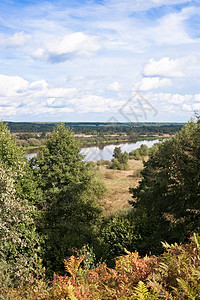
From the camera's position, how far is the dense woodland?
3842mm

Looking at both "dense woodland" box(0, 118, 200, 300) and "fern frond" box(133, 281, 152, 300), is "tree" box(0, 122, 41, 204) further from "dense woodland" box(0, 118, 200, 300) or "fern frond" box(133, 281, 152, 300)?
"fern frond" box(133, 281, 152, 300)

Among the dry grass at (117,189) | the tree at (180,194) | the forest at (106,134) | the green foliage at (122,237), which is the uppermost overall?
the forest at (106,134)

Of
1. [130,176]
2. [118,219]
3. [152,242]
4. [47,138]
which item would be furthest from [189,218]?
[130,176]

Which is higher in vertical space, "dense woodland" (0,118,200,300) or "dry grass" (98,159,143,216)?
"dense woodland" (0,118,200,300)

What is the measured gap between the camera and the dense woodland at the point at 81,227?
3.84 metres

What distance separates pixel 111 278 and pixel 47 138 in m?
15.6

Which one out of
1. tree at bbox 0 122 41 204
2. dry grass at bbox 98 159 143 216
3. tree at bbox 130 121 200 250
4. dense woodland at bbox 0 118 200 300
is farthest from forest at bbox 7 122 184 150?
dry grass at bbox 98 159 143 216

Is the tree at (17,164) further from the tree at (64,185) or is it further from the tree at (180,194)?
the tree at (180,194)

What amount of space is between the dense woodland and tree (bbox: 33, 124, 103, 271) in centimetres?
7

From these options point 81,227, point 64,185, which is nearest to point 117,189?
point 64,185

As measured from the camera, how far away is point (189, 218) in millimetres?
9594

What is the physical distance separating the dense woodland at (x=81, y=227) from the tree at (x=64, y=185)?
2.8 inches

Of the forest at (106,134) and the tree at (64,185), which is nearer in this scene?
the tree at (64,185)

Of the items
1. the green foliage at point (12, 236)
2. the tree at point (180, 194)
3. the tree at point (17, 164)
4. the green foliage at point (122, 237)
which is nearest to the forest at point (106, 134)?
the tree at point (17, 164)
